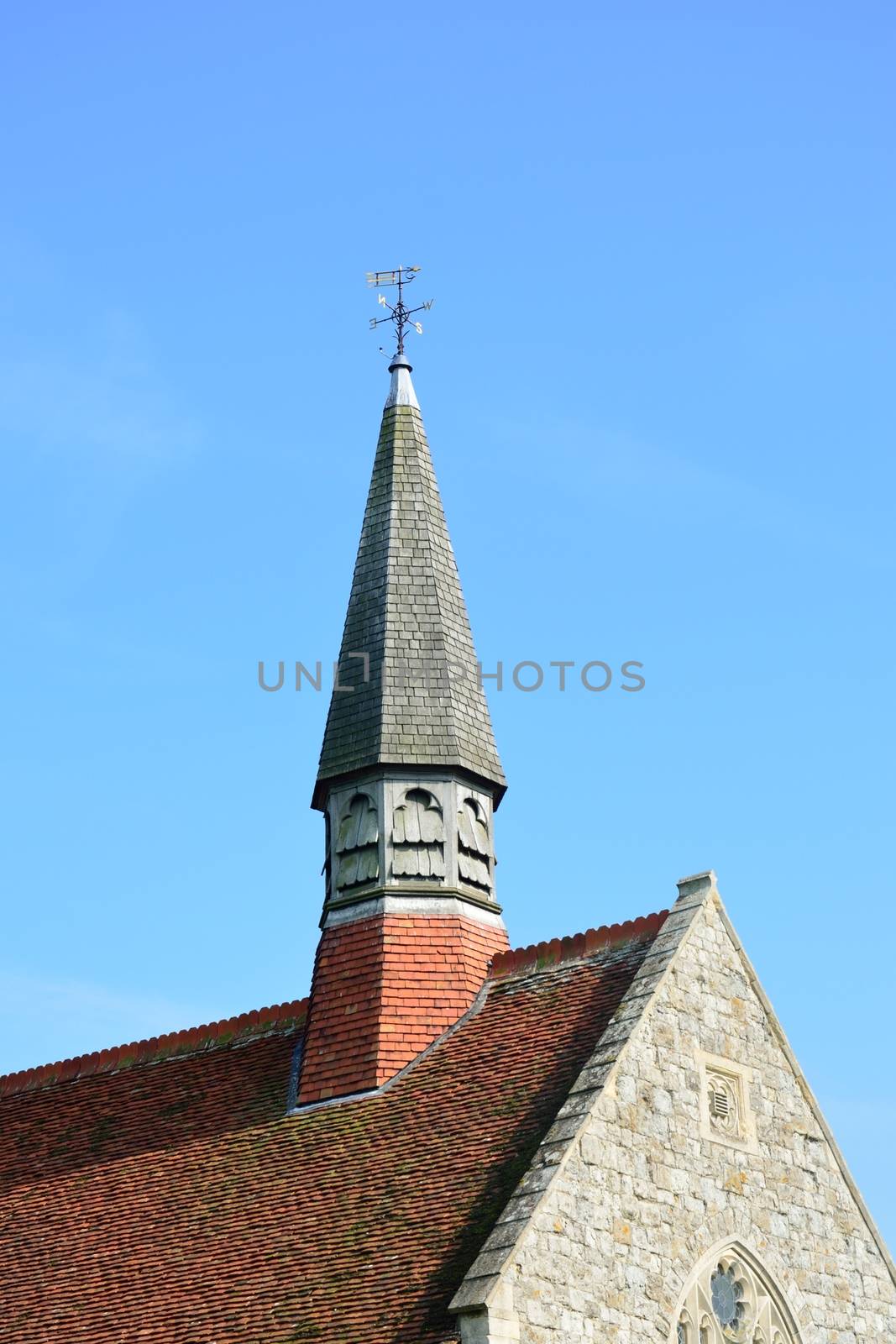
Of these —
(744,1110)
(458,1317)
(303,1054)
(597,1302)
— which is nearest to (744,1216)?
(744,1110)

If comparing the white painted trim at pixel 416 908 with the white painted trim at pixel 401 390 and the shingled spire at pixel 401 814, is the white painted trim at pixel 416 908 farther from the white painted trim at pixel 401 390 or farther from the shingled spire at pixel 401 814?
the white painted trim at pixel 401 390

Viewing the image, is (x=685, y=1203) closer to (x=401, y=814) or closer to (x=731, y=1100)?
(x=731, y=1100)

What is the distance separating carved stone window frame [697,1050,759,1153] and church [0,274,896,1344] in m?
0.03

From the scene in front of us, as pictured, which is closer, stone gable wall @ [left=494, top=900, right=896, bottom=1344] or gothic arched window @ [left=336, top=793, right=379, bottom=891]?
stone gable wall @ [left=494, top=900, right=896, bottom=1344]

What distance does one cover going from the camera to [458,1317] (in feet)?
53.3

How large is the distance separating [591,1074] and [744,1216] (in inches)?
75.6

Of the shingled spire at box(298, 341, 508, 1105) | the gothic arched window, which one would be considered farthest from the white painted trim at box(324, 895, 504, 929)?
the gothic arched window

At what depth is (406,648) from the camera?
946 inches

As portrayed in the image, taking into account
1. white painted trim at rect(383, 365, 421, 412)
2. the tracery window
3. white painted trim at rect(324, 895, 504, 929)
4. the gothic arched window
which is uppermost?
white painted trim at rect(383, 365, 421, 412)

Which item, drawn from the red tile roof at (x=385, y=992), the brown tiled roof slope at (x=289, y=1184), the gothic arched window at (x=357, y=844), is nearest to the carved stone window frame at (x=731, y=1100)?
the brown tiled roof slope at (x=289, y=1184)

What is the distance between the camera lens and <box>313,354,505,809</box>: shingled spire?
2342cm

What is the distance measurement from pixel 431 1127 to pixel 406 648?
599 centimetres

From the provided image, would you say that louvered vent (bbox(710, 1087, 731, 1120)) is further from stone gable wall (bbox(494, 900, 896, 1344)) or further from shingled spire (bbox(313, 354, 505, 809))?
shingled spire (bbox(313, 354, 505, 809))

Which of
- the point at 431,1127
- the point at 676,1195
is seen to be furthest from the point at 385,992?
the point at 676,1195
